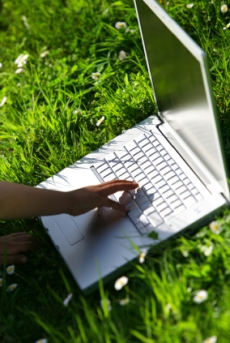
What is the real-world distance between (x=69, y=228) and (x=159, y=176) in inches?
15.2

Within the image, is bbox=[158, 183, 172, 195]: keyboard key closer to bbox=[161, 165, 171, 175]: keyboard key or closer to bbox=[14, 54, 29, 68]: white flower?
bbox=[161, 165, 171, 175]: keyboard key

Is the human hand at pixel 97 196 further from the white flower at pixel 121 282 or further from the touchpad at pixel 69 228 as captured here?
the white flower at pixel 121 282

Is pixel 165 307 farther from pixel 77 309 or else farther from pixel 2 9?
pixel 2 9

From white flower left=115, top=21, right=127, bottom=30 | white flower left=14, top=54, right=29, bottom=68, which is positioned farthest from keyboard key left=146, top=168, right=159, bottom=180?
white flower left=14, top=54, right=29, bottom=68

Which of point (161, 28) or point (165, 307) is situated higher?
point (161, 28)

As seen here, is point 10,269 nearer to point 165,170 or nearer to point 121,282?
point 121,282

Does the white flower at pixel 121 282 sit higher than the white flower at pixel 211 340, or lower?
higher

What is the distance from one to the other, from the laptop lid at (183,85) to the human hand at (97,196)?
0.94 ft

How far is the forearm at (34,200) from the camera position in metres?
1.92

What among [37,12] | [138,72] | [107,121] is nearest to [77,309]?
[107,121]

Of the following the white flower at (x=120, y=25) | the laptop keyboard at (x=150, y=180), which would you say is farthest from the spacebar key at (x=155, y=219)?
the white flower at (x=120, y=25)

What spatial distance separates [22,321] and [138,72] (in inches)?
52.0

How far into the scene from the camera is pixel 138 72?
267 centimetres

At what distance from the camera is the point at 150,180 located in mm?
1981
